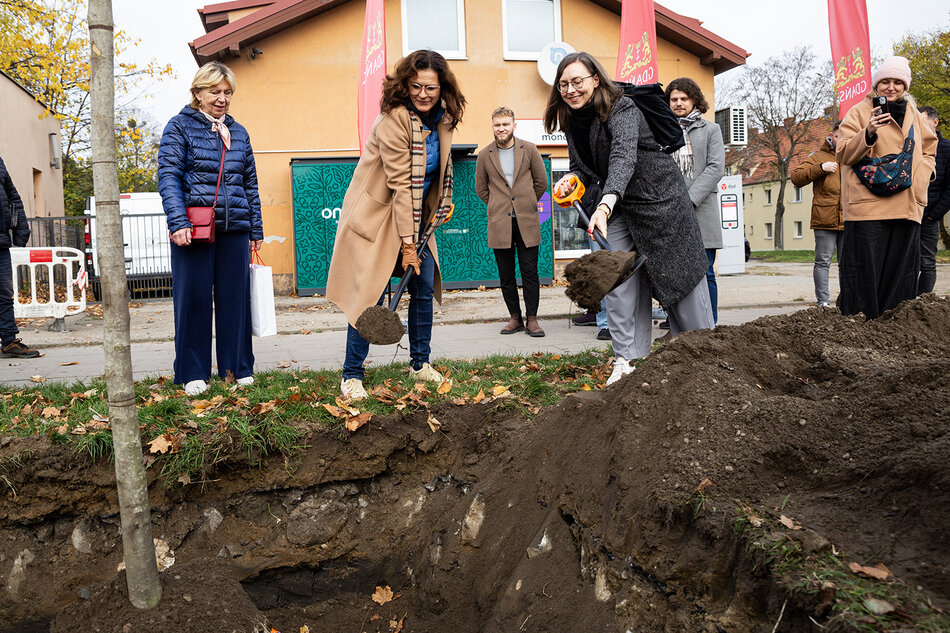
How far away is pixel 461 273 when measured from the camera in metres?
14.6

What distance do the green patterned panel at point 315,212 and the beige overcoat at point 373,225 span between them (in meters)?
9.64

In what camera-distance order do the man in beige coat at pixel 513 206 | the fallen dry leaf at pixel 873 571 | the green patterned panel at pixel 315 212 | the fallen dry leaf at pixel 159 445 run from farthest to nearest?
the green patterned panel at pixel 315 212
the man in beige coat at pixel 513 206
the fallen dry leaf at pixel 159 445
the fallen dry leaf at pixel 873 571

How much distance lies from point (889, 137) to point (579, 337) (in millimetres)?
3244

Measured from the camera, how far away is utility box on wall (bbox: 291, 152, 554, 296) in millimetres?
14062

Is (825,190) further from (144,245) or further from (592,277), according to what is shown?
(144,245)

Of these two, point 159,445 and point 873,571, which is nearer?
point 873,571

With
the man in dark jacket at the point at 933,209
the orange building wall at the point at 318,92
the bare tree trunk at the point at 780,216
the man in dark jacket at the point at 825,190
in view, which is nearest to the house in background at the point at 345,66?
the orange building wall at the point at 318,92

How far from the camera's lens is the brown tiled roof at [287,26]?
13.8m

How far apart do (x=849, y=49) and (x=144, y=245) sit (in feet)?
42.0

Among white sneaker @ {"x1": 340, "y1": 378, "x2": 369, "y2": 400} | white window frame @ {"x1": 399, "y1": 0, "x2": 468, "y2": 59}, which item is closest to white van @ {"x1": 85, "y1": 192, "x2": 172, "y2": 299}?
white window frame @ {"x1": 399, "y1": 0, "x2": 468, "y2": 59}

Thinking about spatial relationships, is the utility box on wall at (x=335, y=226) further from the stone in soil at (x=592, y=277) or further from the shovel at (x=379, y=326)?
the stone in soil at (x=592, y=277)

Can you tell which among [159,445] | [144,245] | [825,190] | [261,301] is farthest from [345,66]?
[159,445]

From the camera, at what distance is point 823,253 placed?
26.2 feet

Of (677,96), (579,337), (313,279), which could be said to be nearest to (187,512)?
(579,337)
